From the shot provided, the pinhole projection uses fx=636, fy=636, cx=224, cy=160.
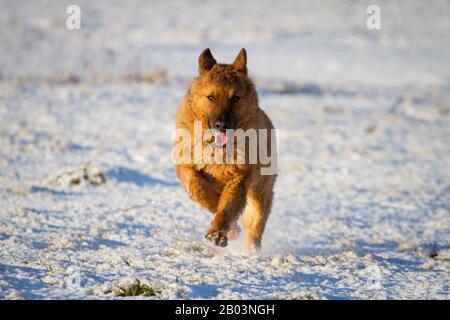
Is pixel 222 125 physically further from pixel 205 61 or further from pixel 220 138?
pixel 205 61

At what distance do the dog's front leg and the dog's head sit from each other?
1.70 feet

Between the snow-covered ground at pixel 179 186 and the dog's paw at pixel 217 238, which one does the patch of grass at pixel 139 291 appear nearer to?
the snow-covered ground at pixel 179 186

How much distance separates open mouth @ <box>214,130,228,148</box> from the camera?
6.65 meters

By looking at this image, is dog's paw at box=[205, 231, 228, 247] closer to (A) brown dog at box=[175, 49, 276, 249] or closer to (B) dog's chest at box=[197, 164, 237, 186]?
(A) brown dog at box=[175, 49, 276, 249]

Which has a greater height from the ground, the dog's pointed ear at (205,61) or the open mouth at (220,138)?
the dog's pointed ear at (205,61)

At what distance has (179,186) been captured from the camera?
10.6 meters

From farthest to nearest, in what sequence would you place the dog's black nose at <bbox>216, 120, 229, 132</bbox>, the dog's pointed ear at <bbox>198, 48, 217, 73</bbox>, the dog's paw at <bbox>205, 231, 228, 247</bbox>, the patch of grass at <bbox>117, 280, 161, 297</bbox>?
the dog's pointed ear at <bbox>198, 48, 217, 73</bbox>
the dog's black nose at <bbox>216, 120, 229, 132</bbox>
the dog's paw at <bbox>205, 231, 228, 247</bbox>
the patch of grass at <bbox>117, 280, 161, 297</bbox>

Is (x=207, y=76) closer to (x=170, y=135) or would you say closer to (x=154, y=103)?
(x=170, y=135)

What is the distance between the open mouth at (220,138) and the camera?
665 centimetres

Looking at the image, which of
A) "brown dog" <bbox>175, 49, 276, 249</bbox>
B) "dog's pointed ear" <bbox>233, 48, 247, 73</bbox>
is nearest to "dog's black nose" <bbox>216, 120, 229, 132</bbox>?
"brown dog" <bbox>175, 49, 276, 249</bbox>

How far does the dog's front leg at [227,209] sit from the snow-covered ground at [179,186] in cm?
27

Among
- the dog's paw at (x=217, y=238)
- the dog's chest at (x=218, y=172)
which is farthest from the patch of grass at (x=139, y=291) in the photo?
the dog's chest at (x=218, y=172)

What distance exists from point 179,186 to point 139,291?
5.61m

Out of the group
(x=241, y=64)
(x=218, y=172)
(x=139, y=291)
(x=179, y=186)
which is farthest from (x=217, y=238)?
(x=179, y=186)
